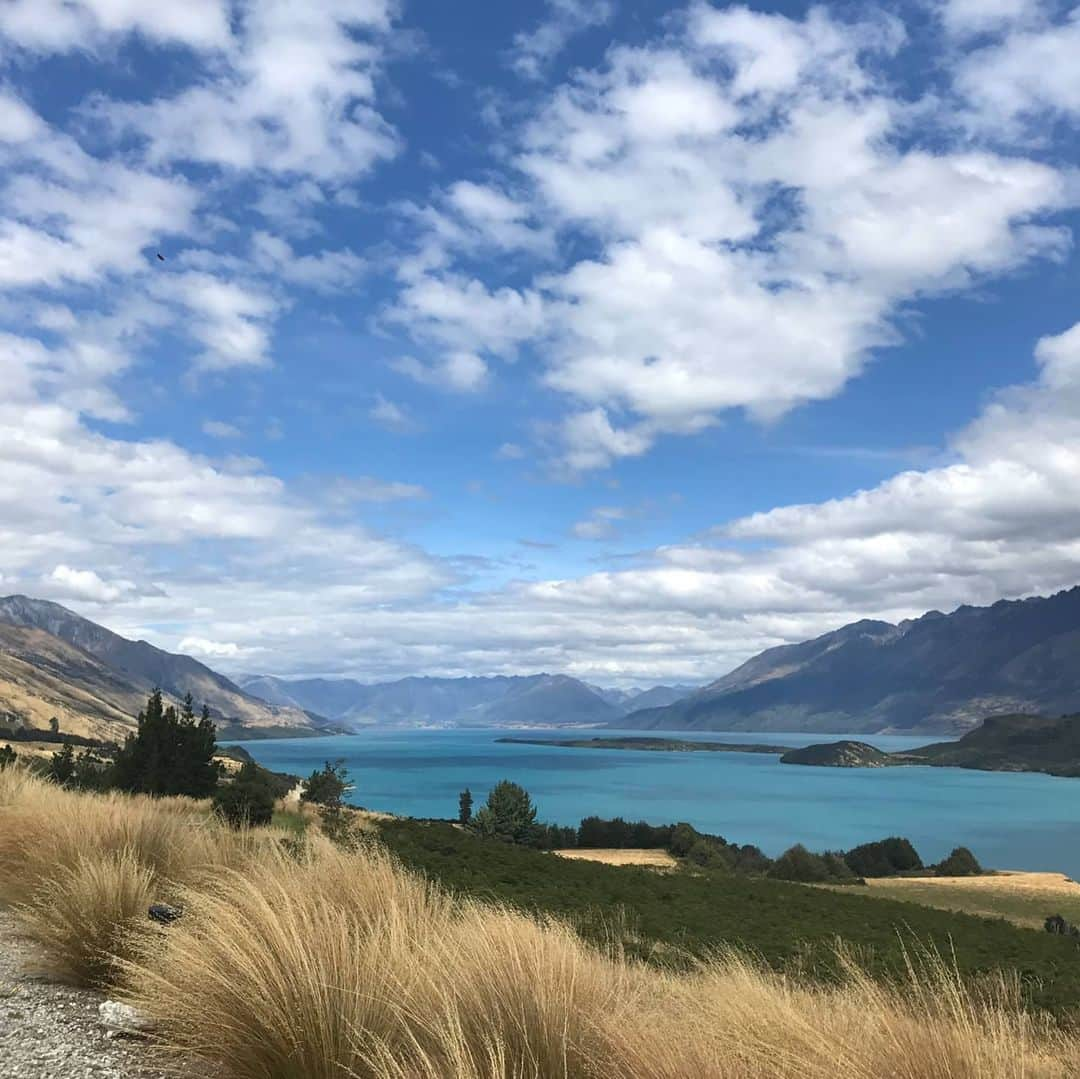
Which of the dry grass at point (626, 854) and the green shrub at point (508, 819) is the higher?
the green shrub at point (508, 819)

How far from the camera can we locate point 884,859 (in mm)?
73938

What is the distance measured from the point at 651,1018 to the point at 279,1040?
5.26 feet

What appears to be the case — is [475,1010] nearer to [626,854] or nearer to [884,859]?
[626,854]

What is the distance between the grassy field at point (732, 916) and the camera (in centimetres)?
1432

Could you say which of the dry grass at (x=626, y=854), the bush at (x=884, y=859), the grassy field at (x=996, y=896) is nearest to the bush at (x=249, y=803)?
the grassy field at (x=996, y=896)

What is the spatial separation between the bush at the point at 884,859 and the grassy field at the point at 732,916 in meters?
48.2

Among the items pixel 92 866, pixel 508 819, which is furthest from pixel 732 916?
pixel 508 819

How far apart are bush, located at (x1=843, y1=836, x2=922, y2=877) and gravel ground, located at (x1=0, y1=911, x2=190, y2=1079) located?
76236 millimetres

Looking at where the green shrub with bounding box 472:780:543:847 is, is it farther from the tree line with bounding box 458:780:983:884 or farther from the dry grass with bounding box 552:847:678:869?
the dry grass with bounding box 552:847:678:869

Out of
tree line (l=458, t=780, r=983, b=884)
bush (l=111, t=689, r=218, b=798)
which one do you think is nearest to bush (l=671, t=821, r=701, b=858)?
tree line (l=458, t=780, r=983, b=884)

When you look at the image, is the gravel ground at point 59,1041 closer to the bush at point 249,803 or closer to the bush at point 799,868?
the bush at point 249,803

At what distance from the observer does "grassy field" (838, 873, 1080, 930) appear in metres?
38.8

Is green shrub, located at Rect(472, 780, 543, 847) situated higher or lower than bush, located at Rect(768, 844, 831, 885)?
higher

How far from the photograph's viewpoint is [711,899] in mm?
24172
